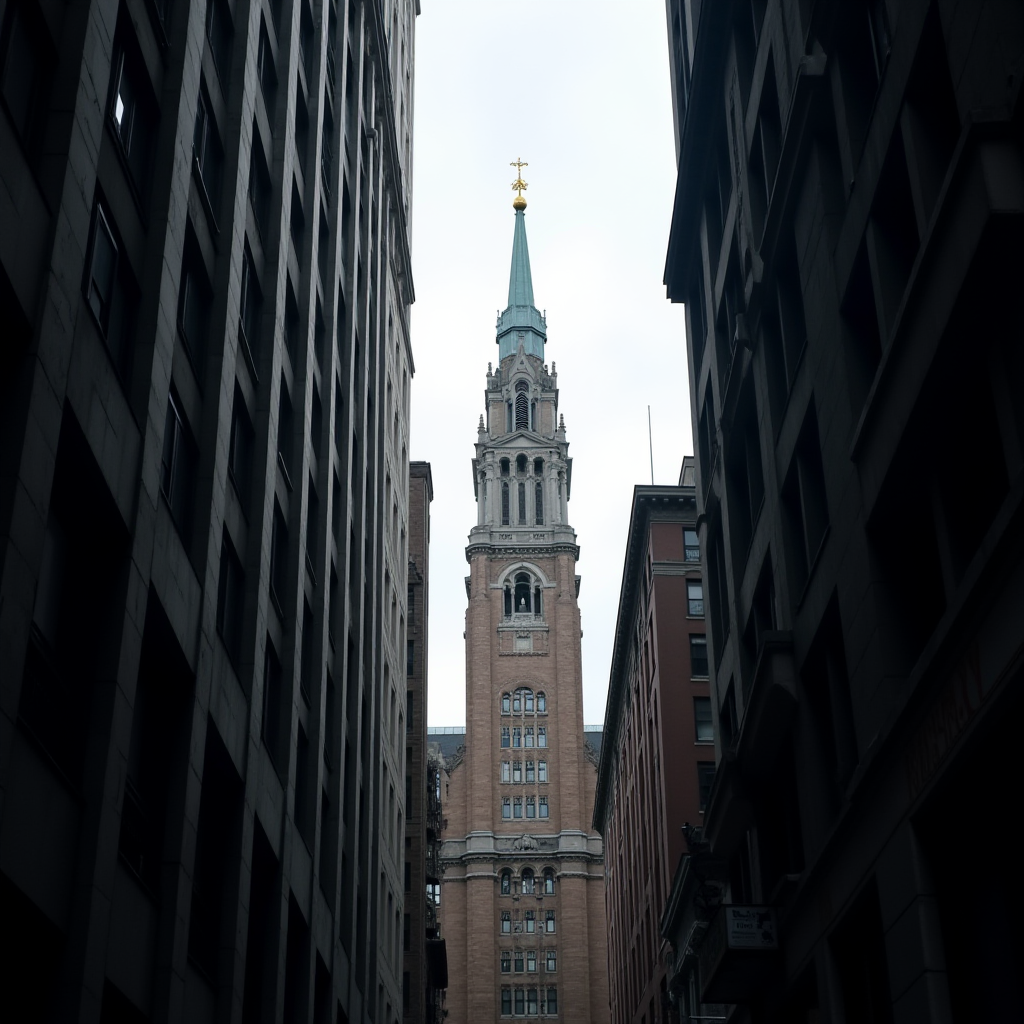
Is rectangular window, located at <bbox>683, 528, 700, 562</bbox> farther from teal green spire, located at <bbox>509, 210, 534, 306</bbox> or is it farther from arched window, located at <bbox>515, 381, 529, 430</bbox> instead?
teal green spire, located at <bbox>509, 210, 534, 306</bbox>

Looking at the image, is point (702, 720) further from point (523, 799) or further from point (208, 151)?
point (523, 799)

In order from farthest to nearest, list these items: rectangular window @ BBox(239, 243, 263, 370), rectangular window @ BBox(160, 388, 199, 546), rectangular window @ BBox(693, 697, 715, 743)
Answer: rectangular window @ BBox(693, 697, 715, 743), rectangular window @ BBox(239, 243, 263, 370), rectangular window @ BBox(160, 388, 199, 546)

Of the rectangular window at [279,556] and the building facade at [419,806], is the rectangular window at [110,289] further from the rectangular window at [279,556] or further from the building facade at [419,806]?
the building facade at [419,806]

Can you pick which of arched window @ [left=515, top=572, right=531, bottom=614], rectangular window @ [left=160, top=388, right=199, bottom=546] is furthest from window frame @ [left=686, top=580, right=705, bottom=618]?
arched window @ [left=515, top=572, right=531, bottom=614]

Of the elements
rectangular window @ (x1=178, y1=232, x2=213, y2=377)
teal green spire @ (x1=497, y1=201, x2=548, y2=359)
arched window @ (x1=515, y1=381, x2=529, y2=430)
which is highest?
teal green spire @ (x1=497, y1=201, x2=548, y2=359)

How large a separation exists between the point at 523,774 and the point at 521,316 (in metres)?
63.1

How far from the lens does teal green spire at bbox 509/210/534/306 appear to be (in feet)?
595

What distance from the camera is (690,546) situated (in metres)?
66.6

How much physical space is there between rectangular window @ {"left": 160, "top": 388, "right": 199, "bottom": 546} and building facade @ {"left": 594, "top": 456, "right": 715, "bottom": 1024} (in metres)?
28.3

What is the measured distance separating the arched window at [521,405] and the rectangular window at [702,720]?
342ft

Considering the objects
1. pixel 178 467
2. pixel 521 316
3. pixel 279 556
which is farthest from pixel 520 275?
pixel 178 467

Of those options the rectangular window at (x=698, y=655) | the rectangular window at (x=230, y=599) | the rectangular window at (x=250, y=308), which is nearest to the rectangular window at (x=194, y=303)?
the rectangular window at (x=250, y=308)

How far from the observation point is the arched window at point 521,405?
16438cm

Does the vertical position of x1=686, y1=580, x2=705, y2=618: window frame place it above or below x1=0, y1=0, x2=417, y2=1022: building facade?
above
